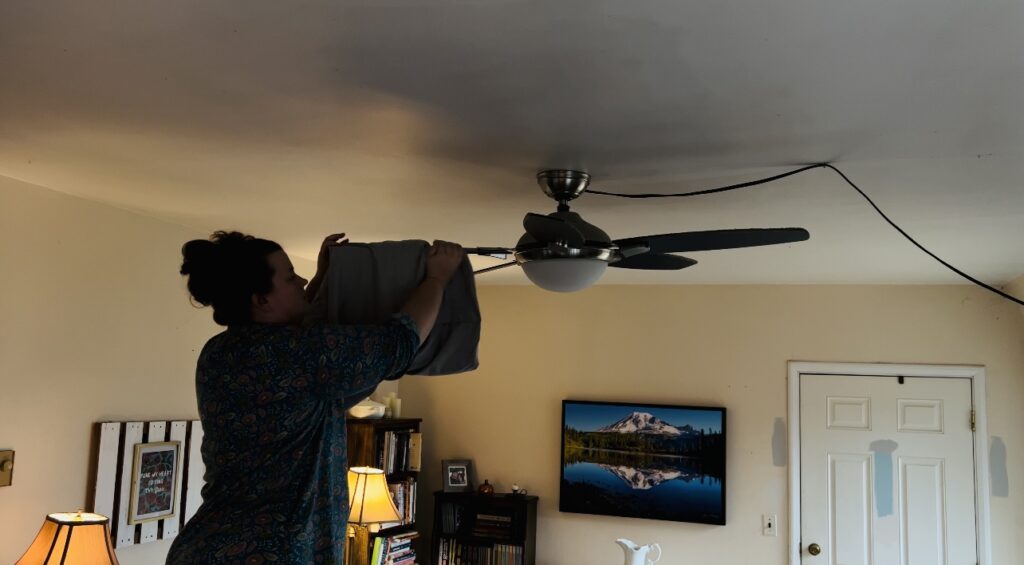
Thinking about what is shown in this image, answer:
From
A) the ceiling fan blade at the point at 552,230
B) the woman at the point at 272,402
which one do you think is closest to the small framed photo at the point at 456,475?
the ceiling fan blade at the point at 552,230

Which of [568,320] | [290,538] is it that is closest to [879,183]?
[290,538]

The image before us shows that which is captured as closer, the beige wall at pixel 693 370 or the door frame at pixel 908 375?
the door frame at pixel 908 375

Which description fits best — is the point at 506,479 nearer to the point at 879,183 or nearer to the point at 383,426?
the point at 383,426

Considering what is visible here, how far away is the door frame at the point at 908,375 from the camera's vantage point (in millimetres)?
4262

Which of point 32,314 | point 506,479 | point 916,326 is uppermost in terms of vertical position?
point 916,326

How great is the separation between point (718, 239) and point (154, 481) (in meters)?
2.50

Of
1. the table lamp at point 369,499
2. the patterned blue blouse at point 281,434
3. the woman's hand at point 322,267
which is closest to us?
the patterned blue blouse at point 281,434

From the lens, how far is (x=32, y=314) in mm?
2902

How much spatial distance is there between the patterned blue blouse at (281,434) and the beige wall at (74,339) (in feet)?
5.56

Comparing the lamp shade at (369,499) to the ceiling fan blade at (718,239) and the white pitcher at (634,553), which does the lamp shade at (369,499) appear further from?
the ceiling fan blade at (718,239)

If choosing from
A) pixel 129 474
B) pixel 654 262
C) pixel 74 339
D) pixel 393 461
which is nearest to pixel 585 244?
pixel 654 262

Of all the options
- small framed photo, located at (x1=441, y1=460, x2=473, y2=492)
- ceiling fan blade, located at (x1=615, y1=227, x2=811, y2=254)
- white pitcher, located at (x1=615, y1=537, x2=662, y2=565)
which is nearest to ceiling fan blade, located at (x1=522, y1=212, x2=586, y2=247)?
ceiling fan blade, located at (x1=615, y1=227, x2=811, y2=254)

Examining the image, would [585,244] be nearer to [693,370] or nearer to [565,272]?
[565,272]

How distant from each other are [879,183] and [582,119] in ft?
3.66
